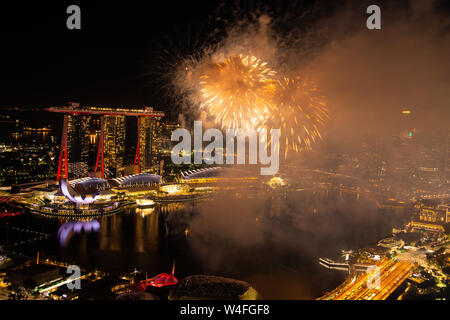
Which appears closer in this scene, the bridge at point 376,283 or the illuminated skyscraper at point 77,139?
the bridge at point 376,283

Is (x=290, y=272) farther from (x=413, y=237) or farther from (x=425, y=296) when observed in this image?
(x=413, y=237)

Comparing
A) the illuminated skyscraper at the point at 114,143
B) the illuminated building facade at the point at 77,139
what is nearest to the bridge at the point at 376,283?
the illuminated skyscraper at the point at 114,143

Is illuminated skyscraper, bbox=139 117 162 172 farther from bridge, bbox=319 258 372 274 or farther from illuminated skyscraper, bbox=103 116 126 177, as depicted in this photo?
bridge, bbox=319 258 372 274

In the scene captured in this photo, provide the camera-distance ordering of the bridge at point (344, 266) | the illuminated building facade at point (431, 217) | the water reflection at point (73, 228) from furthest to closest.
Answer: the illuminated building facade at point (431, 217), the water reflection at point (73, 228), the bridge at point (344, 266)

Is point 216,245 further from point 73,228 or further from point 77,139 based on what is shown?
point 77,139

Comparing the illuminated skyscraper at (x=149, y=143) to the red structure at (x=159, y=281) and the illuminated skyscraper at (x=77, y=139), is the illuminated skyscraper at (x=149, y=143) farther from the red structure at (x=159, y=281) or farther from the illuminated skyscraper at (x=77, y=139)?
the red structure at (x=159, y=281)

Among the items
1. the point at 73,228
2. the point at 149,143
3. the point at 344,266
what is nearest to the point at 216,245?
the point at 344,266

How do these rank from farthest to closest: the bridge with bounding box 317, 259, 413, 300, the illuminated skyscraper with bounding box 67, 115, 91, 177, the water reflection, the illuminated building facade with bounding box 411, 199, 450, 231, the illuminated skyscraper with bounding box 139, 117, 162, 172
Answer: the illuminated skyscraper with bounding box 67, 115, 91, 177
the illuminated skyscraper with bounding box 139, 117, 162, 172
the illuminated building facade with bounding box 411, 199, 450, 231
the water reflection
the bridge with bounding box 317, 259, 413, 300

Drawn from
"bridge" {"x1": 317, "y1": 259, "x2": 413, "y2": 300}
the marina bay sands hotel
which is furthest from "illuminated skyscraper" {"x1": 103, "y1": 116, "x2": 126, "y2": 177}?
"bridge" {"x1": 317, "y1": 259, "x2": 413, "y2": 300}
